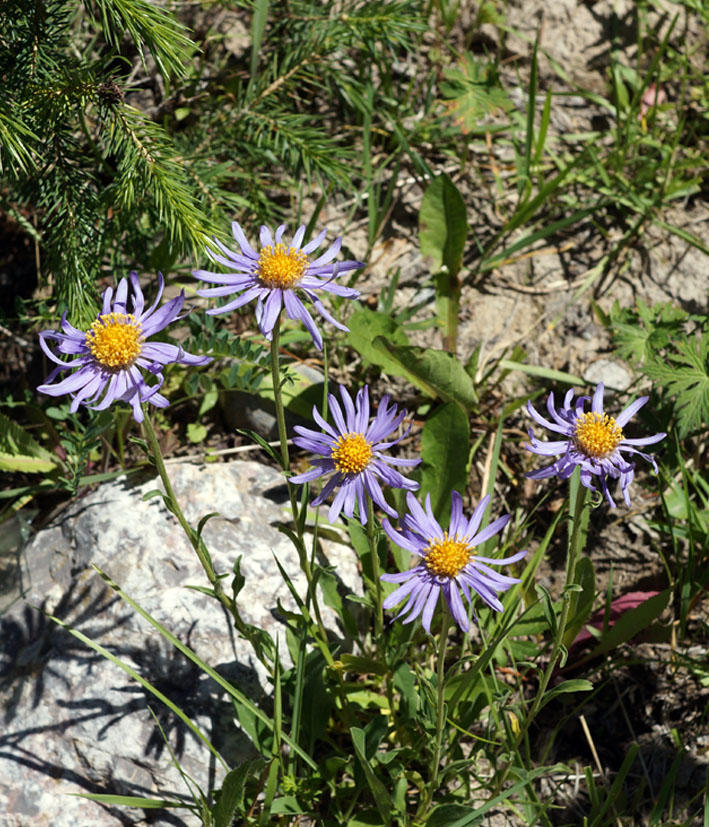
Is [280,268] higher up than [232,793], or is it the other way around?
[280,268]

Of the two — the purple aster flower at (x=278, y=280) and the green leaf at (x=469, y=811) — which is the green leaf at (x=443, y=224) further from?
the green leaf at (x=469, y=811)

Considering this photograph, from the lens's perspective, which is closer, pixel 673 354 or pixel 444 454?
pixel 444 454

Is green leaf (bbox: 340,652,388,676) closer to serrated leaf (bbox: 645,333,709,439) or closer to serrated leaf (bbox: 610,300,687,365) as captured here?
serrated leaf (bbox: 645,333,709,439)

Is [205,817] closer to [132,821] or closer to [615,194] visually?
[132,821]

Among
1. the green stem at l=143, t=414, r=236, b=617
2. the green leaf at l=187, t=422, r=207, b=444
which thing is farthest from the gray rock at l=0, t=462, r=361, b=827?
the green stem at l=143, t=414, r=236, b=617

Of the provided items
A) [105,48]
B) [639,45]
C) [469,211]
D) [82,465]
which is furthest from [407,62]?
[82,465]

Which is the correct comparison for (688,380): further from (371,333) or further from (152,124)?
(152,124)

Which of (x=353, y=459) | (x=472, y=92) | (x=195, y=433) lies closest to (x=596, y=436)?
(x=353, y=459)
